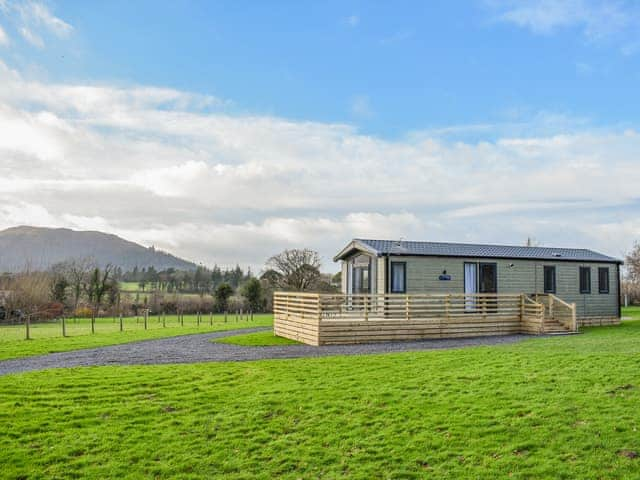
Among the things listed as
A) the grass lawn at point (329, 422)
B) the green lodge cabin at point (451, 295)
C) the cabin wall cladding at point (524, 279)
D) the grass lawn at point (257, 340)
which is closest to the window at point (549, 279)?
the green lodge cabin at point (451, 295)

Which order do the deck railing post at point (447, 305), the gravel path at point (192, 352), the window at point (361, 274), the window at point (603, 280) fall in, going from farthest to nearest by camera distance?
1. the window at point (603, 280)
2. the window at point (361, 274)
3. the deck railing post at point (447, 305)
4. the gravel path at point (192, 352)

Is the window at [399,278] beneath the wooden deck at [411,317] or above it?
above

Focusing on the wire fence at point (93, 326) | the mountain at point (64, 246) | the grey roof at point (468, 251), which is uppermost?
the mountain at point (64, 246)

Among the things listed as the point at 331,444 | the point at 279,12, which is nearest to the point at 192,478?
the point at 331,444

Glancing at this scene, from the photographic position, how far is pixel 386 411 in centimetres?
904

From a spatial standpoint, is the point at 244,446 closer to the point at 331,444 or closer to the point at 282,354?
the point at 331,444

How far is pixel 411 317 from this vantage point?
19.9m

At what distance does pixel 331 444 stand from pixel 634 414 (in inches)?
178

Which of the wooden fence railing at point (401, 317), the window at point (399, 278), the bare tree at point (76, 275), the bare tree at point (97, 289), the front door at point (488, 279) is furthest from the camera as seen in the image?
the bare tree at point (76, 275)

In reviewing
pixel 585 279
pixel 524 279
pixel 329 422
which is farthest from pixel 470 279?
pixel 329 422

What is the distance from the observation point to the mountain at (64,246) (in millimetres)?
148625

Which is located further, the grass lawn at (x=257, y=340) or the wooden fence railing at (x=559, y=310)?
the wooden fence railing at (x=559, y=310)

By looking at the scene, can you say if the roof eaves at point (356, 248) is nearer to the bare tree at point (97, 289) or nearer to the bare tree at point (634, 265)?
the bare tree at point (97, 289)

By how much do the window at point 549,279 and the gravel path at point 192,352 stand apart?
21.0 feet
